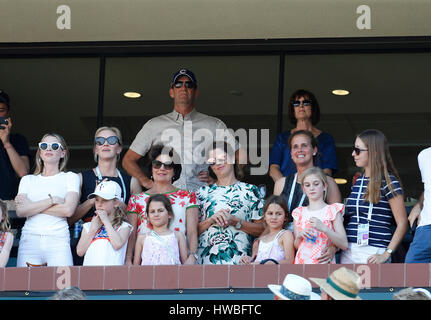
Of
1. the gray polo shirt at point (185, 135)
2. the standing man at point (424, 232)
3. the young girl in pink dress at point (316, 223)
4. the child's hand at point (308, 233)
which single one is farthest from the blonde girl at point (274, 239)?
the gray polo shirt at point (185, 135)

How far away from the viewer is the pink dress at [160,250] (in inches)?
277

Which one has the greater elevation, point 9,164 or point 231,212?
point 9,164

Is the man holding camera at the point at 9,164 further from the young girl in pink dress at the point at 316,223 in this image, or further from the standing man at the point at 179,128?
the young girl in pink dress at the point at 316,223

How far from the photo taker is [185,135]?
8.84 meters

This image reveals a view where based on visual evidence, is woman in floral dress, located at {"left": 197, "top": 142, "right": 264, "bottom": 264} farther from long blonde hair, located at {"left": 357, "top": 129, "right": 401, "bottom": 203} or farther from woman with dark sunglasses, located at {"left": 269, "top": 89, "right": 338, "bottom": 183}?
long blonde hair, located at {"left": 357, "top": 129, "right": 401, "bottom": 203}

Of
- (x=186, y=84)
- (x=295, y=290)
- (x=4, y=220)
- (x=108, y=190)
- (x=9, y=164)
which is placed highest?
(x=186, y=84)

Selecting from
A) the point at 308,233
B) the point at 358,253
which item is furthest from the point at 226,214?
the point at 358,253

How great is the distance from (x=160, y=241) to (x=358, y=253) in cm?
144

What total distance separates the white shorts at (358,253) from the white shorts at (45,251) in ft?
6.72

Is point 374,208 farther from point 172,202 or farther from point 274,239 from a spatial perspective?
point 172,202

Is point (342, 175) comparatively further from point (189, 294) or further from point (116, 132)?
point (189, 294)

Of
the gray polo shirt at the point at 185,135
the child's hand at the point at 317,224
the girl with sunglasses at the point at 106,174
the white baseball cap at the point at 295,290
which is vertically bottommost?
the white baseball cap at the point at 295,290

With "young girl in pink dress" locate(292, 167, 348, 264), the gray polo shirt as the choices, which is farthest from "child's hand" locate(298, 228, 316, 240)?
the gray polo shirt

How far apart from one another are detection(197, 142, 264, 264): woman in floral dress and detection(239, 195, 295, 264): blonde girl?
14 cm
